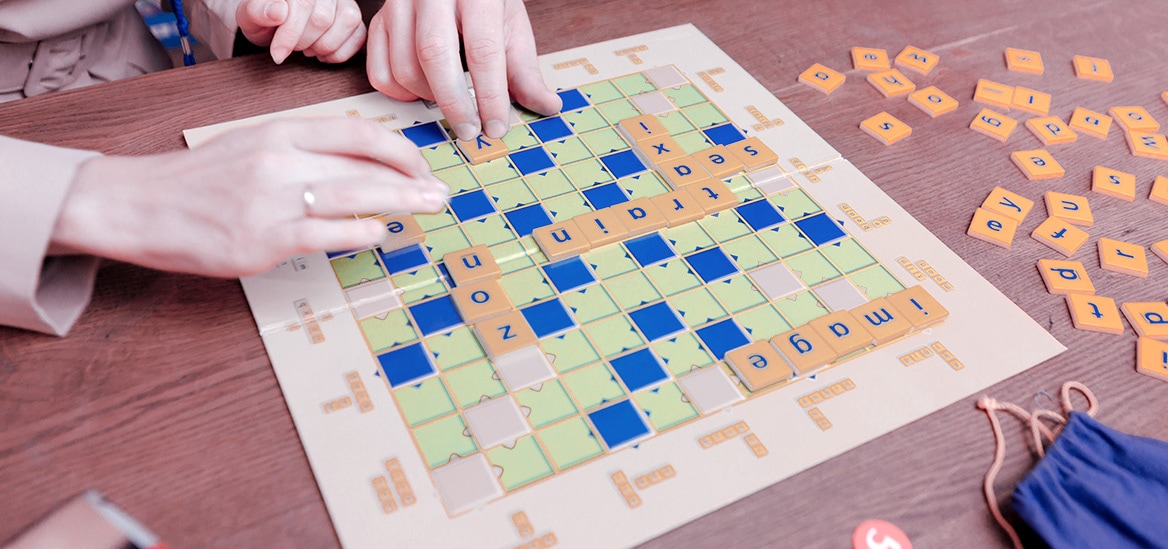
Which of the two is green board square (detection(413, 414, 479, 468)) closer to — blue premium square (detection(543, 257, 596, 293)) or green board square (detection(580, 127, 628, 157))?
blue premium square (detection(543, 257, 596, 293))

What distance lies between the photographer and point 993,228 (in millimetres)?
938

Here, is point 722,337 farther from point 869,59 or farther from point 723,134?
point 869,59

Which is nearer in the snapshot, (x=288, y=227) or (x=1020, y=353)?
(x=288, y=227)

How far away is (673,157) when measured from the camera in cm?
97

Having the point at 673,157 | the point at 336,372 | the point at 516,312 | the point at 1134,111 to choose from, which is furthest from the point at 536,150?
the point at 1134,111

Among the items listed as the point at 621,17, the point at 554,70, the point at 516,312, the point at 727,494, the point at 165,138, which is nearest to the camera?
the point at 727,494

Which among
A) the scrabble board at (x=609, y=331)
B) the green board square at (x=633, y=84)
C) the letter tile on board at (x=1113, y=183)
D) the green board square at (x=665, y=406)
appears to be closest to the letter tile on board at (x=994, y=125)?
the letter tile on board at (x=1113, y=183)

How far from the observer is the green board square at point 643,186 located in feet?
3.07

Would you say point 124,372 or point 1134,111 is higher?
point 1134,111

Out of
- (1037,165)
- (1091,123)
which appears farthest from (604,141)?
(1091,123)

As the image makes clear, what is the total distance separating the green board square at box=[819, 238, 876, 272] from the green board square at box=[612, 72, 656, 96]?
1.17 feet

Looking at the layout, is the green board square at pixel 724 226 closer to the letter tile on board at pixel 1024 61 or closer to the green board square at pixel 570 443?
the green board square at pixel 570 443

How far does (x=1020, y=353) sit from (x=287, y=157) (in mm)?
743

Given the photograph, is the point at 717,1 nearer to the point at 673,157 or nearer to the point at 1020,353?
the point at 673,157
